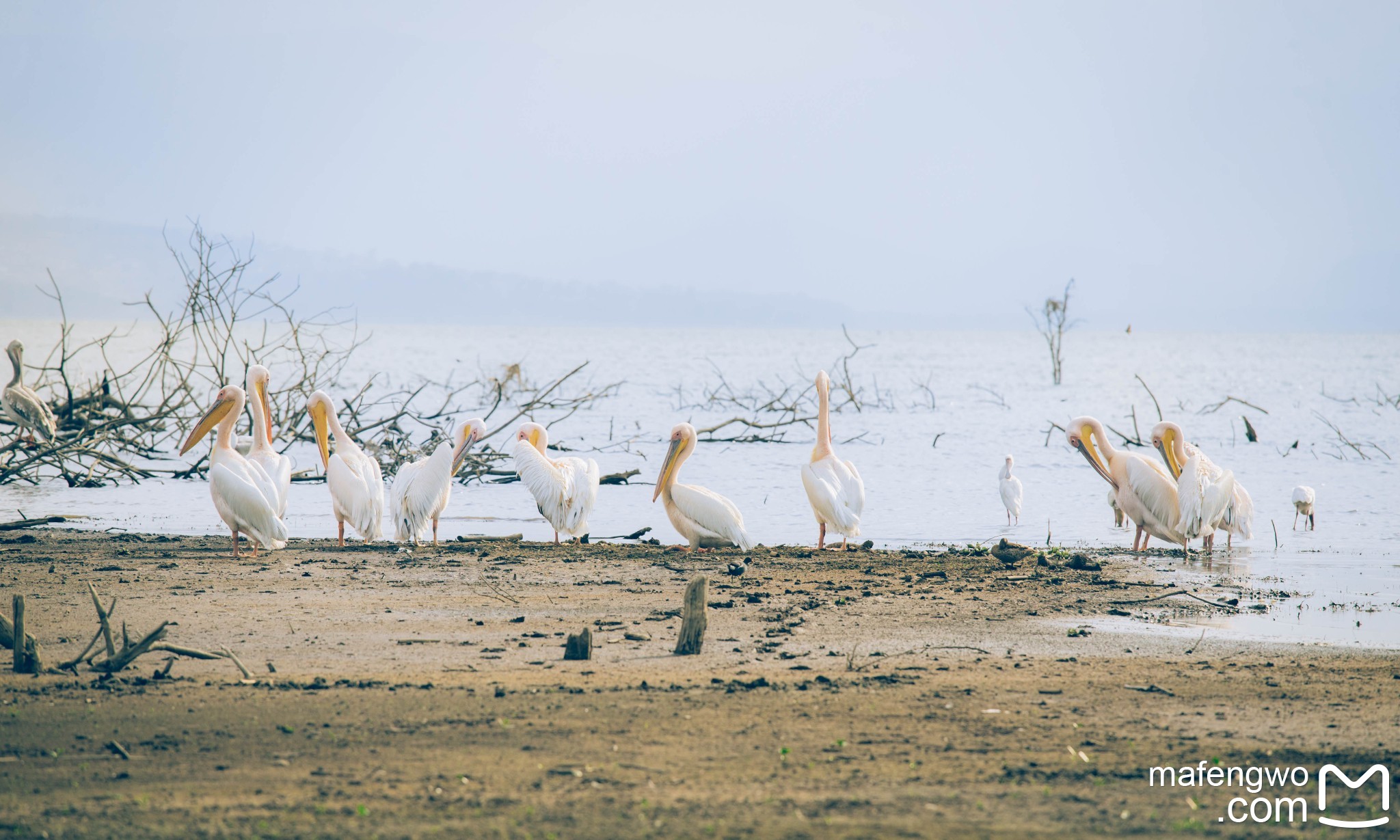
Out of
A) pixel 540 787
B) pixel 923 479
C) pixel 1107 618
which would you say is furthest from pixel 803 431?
pixel 540 787

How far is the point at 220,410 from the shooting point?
9.61m

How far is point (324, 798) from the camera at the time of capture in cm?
370

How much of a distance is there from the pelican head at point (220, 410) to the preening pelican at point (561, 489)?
236cm

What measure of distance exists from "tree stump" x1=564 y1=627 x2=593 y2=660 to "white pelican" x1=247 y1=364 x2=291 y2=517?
149 inches

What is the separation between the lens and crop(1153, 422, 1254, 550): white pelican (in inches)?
362

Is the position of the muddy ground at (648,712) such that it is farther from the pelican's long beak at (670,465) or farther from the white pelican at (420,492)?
the pelican's long beak at (670,465)

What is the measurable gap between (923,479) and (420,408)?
18.0m

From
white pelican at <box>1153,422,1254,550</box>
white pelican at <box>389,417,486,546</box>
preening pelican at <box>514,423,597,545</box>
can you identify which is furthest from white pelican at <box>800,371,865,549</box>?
white pelican at <box>389,417,486,546</box>

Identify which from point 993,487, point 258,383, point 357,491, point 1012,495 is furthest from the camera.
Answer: point 993,487

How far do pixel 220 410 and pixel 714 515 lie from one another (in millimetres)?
4328

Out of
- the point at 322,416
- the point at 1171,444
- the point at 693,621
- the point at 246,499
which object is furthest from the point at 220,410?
the point at 1171,444

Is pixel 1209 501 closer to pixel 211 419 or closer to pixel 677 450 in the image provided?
pixel 677 450

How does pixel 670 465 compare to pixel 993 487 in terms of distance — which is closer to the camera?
pixel 670 465

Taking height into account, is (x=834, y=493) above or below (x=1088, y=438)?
below
